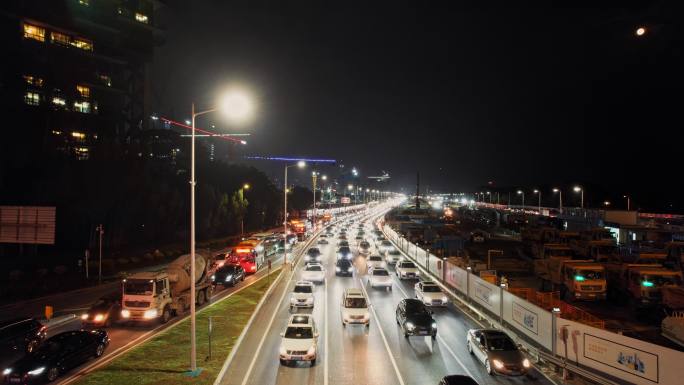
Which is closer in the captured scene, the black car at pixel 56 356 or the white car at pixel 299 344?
the black car at pixel 56 356

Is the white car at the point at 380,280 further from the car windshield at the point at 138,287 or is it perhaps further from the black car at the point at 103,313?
the black car at the point at 103,313

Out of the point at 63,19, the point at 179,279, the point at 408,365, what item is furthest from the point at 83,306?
the point at 63,19

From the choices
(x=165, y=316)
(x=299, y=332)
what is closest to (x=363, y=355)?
(x=299, y=332)

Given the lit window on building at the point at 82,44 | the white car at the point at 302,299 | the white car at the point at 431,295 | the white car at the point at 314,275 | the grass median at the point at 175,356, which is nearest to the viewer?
the grass median at the point at 175,356

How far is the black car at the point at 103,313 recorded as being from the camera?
24562mm

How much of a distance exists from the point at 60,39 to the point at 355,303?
10047cm

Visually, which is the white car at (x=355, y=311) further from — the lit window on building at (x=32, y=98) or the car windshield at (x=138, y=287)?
the lit window on building at (x=32, y=98)

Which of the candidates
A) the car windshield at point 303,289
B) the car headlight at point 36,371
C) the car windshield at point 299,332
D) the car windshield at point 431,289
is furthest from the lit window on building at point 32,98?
the car windshield at point 299,332

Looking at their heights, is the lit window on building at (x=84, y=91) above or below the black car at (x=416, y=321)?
above

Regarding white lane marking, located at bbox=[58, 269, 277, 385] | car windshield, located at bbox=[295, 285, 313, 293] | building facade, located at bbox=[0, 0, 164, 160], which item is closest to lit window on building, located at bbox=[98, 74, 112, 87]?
building facade, located at bbox=[0, 0, 164, 160]

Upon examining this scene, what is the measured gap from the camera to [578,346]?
17.0 m

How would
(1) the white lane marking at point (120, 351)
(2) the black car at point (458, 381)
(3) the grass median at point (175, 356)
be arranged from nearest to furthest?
(2) the black car at point (458, 381) → (3) the grass median at point (175, 356) → (1) the white lane marking at point (120, 351)

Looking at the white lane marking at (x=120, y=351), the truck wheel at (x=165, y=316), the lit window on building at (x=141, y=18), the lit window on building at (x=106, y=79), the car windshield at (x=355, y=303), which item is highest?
the lit window on building at (x=141, y=18)

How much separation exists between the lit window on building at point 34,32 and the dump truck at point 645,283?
104m
